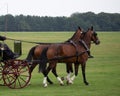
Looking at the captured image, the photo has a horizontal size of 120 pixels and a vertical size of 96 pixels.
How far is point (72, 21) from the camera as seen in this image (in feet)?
384

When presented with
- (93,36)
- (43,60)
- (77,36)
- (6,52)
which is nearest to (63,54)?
(43,60)

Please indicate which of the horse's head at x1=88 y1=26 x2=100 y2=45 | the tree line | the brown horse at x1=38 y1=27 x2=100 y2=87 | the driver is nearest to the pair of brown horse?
the brown horse at x1=38 y1=27 x2=100 y2=87

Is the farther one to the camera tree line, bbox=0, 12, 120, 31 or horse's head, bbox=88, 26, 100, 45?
tree line, bbox=0, 12, 120, 31

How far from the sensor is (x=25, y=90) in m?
14.9

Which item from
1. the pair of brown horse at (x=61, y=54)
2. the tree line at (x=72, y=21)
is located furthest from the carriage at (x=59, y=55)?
the tree line at (x=72, y=21)

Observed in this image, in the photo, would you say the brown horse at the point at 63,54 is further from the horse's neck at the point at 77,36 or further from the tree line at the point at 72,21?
the tree line at the point at 72,21

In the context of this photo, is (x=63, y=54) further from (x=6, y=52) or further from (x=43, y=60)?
(x=6, y=52)

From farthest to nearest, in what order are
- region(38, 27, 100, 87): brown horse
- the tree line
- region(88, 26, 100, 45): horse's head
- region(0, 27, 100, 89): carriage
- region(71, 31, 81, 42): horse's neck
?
the tree line < region(88, 26, 100, 45): horse's head < region(71, 31, 81, 42): horse's neck < region(38, 27, 100, 87): brown horse < region(0, 27, 100, 89): carriage

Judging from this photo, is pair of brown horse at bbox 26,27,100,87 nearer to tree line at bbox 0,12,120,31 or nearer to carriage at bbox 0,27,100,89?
carriage at bbox 0,27,100,89

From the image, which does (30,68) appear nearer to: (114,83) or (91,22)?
(114,83)

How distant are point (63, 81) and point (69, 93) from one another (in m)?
3.47

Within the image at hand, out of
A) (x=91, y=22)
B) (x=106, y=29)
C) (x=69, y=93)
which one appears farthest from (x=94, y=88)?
(x=106, y=29)

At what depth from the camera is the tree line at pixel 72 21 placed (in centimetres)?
10619

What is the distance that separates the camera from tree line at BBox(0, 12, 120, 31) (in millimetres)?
106188
